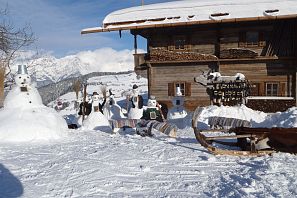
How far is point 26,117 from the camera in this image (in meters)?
10.2

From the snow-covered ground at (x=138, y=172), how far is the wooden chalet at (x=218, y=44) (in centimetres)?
1098

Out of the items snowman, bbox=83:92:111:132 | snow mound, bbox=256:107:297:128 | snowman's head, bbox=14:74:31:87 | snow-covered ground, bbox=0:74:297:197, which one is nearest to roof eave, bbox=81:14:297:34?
snow mound, bbox=256:107:297:128

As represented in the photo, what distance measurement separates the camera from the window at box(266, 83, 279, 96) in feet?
61.5

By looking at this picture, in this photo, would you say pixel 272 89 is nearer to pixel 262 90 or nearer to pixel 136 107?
pixel 262 90

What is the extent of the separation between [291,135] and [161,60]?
13.5 m

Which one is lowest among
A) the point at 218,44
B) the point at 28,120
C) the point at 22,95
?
the point at 28,120

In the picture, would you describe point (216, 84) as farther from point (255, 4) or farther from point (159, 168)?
point (159, 168)

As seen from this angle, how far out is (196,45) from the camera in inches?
775

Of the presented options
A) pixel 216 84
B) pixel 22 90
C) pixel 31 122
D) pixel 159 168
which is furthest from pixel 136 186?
pixel 216 84

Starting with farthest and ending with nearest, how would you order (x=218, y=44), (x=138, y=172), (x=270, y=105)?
(x=218, y=44) → (x=270, y=105) → (x=138, y=172)

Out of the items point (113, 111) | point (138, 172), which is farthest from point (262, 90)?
point (138, 172)

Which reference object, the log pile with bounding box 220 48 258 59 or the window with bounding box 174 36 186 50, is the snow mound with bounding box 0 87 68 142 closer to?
the window with bounding box 174 36 186 50

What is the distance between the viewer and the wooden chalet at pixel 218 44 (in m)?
17.9

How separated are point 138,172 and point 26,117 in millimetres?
5453
